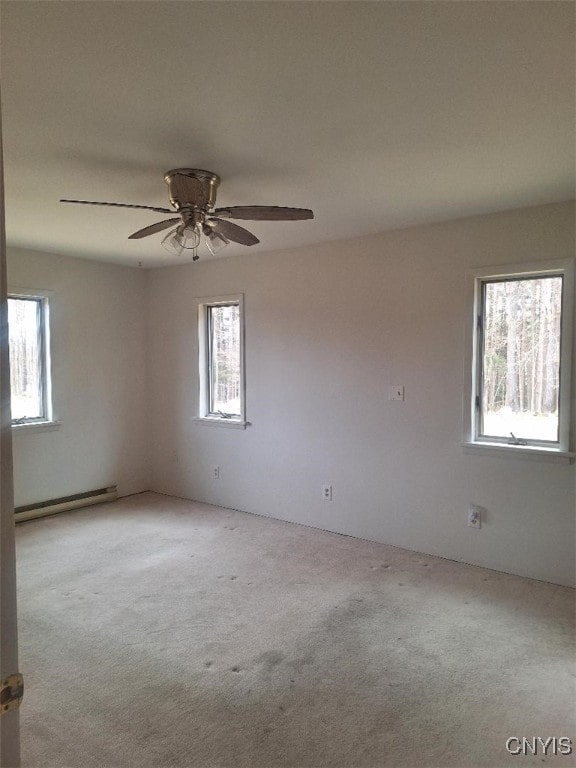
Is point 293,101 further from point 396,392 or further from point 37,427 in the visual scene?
point 37,427

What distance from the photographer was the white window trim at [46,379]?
431 cm

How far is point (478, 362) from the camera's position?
3420mm

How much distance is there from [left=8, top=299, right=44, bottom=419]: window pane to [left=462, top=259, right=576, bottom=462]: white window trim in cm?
367

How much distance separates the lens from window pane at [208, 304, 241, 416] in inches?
188

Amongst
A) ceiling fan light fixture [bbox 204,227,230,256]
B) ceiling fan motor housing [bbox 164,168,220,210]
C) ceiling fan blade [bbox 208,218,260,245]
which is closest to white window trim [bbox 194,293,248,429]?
ceiling fan light fixture [bbox 204,227,230,256]

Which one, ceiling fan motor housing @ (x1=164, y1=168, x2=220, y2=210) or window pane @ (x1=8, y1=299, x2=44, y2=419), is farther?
window pane @ (x1=8, y1=299, x2=44, y2=419)

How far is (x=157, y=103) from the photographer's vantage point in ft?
6.00

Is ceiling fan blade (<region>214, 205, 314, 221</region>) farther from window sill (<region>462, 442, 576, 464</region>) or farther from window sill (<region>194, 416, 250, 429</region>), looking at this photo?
window sill (<region>194, 416, 250, 429</region>)

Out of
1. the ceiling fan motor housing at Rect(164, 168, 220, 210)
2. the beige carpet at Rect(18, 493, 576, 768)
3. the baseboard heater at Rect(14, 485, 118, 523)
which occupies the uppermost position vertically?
the ceiling fan motor housing at Rect(164, 168, 220, 210)

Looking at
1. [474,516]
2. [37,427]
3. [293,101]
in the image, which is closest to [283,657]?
[474,516]

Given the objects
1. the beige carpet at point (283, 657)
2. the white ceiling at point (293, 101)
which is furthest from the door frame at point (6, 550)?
the beige carpet at point (283, 657)

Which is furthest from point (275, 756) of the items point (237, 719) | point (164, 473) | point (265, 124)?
point (164, 473)

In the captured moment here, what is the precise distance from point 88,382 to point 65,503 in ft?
3.80

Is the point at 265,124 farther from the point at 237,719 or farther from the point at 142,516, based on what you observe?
the point at 142,516
